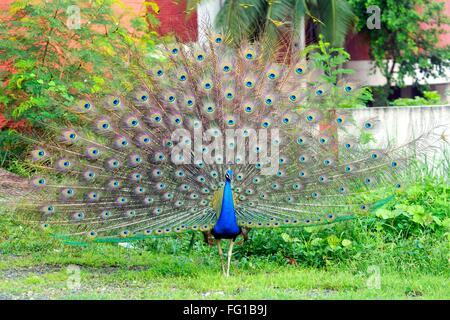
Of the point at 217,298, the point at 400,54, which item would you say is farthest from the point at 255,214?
the point at 400,54

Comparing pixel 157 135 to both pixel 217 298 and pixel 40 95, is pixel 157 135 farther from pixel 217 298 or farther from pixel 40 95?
pixel 40 95

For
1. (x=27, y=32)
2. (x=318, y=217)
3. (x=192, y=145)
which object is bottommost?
(x=318, y=217)

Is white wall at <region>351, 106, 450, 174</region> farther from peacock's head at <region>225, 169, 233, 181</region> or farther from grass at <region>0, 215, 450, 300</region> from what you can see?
peacock's head at <region>225, 169, 233, 181</region>

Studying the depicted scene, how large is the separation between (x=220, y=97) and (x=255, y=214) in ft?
3.61

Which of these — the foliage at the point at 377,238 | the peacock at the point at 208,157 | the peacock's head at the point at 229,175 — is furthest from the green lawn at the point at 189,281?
the peacock's head at the point at 229,175

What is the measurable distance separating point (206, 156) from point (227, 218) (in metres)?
0.64

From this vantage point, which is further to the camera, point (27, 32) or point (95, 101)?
point (27, 32)

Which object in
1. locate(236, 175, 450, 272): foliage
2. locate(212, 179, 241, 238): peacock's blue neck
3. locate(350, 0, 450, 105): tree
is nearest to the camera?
locate(212, 179, 241, 238): peacock's blue neck

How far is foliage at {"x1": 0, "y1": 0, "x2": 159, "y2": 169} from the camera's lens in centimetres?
923

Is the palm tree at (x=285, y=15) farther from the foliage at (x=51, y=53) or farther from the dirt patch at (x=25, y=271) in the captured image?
the dirt patch at (x=25, y=271)

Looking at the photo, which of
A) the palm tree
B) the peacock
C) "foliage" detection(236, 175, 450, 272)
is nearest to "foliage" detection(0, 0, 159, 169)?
the peacock

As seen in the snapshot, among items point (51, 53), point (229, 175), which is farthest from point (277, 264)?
point (51, 53)

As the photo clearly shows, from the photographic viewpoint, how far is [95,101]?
731 centimetres

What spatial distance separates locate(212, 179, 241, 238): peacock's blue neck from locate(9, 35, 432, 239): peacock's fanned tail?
11cm
